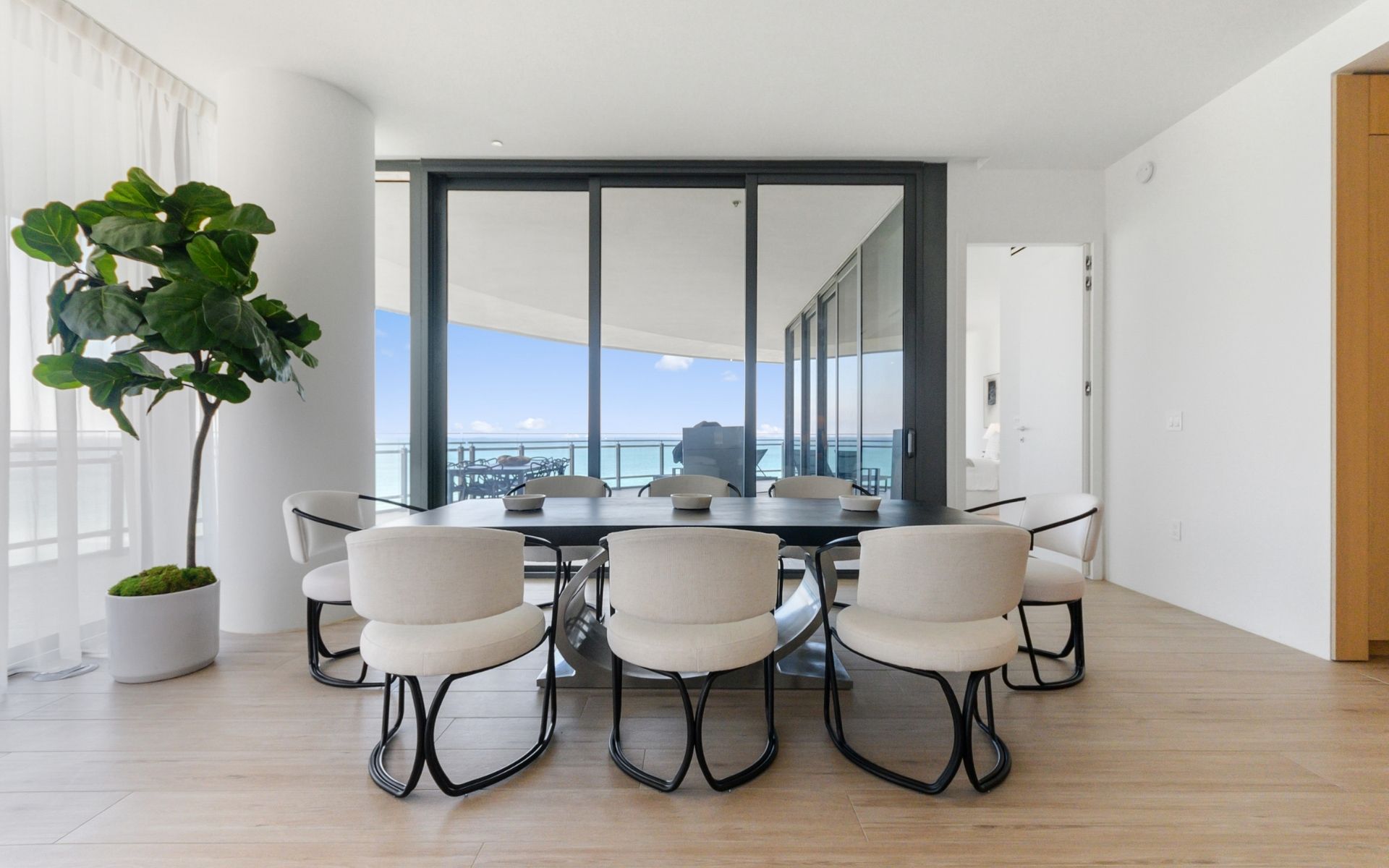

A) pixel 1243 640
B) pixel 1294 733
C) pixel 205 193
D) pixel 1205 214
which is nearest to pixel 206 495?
pixel 205 193

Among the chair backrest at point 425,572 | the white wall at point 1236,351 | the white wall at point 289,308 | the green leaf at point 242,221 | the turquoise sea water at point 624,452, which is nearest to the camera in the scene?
the chair backrest at point 425,572

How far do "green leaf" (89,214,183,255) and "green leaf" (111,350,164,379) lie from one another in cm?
Result: 44

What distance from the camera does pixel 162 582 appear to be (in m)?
2.82

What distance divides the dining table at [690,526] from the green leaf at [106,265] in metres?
1.76

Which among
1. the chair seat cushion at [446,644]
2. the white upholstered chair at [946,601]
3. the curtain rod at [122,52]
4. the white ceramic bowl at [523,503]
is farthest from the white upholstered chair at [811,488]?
the curtain rod at [122,52]

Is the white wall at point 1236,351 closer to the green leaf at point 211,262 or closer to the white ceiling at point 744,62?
the white ceiling at point 744,62

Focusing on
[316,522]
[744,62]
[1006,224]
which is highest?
[744,62]

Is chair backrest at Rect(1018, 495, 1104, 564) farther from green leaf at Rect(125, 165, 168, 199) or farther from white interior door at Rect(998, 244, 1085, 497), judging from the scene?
green leaf at Rect(125, 165, 168, 199)

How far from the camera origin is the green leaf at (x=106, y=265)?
8.77 ft

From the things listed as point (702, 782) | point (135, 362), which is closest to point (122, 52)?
point (135, 362)

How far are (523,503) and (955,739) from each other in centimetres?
188

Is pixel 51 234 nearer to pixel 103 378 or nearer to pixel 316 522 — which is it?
pixel 103 378

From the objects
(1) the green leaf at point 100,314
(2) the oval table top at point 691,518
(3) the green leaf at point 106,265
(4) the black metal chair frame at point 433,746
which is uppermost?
(3) the green leaf at point 106,265

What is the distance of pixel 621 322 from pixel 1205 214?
153 inches
